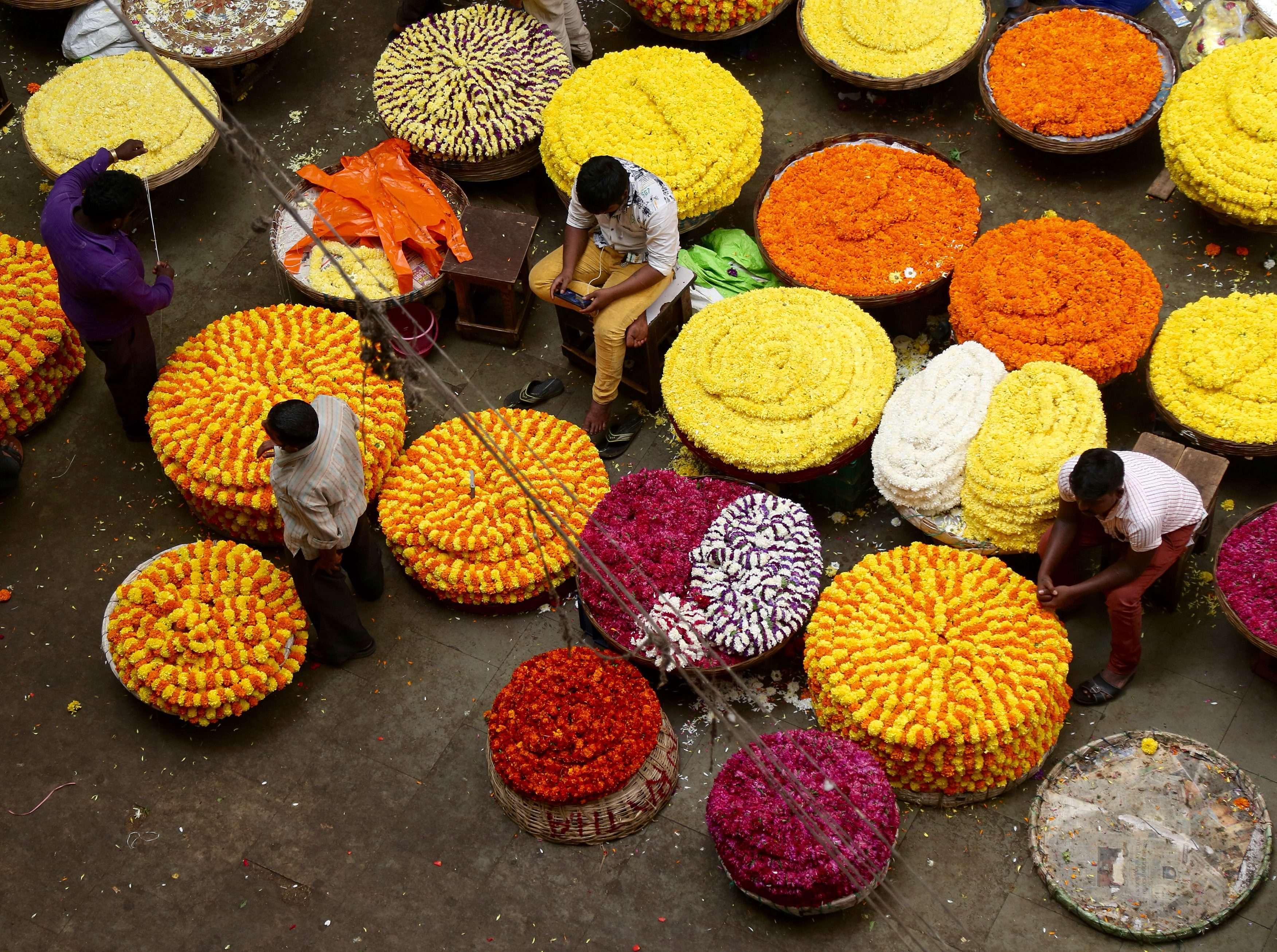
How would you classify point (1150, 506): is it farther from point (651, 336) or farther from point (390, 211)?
point (390, 211)

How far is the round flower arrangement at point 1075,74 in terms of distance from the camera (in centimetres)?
730

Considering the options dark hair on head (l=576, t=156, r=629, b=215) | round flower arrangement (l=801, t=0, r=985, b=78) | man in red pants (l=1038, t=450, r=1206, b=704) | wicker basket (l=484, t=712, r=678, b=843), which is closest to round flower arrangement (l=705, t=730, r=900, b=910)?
wicker basket (l=484, t=712, r=678, b=843)

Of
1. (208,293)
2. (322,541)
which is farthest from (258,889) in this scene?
(208,293)

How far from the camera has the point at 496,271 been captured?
7000 millimetres

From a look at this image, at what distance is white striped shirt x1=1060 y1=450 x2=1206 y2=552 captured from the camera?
5414 millimetres

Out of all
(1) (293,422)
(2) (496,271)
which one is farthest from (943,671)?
(2) (496,271)

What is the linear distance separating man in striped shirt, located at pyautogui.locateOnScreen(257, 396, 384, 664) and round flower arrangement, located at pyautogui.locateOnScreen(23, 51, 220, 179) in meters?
2.19

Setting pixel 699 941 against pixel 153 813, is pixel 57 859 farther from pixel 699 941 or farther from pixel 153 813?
pixel 699 941

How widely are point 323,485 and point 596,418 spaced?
1.70m

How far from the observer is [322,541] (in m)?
5.75

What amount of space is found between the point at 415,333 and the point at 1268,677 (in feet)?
14.3

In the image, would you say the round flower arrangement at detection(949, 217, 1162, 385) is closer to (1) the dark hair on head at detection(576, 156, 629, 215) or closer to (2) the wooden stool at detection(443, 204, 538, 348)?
(1) the dark hair on head at detection(576, 156, 629, 215)

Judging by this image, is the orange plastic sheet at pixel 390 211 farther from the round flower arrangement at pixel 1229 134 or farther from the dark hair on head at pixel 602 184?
the round flower arrangement at pixel 1229 134

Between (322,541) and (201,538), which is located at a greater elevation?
(322,541)
